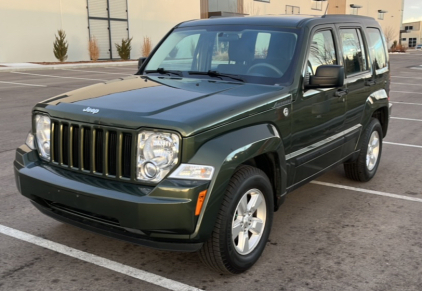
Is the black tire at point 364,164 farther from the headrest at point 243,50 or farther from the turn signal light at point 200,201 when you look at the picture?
the turn signal light at point 200,201

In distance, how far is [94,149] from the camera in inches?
131

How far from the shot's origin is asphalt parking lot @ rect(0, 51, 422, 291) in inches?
135

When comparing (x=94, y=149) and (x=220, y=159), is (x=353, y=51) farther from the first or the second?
(x=94, y=149)

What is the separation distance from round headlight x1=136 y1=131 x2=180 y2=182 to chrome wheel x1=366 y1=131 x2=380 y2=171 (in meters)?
3.38

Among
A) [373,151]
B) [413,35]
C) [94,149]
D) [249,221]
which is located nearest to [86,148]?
[94,149]

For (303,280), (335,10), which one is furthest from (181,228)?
(335,10)

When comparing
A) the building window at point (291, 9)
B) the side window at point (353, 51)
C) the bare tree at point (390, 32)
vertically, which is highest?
the building window at point (291, 9)

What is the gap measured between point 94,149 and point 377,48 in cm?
407

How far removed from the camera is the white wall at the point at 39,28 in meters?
26.8

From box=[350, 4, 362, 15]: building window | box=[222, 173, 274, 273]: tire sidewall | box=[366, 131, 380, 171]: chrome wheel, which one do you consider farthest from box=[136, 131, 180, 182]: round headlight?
box=[350, 4, 362, 15]: building window

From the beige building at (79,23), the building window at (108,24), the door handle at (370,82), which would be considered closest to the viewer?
the door handle at (370,82)

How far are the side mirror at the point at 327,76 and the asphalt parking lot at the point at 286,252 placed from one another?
1332 mm

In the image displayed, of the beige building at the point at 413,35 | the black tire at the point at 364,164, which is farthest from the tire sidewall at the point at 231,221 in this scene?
the beige building at the point at 413,35

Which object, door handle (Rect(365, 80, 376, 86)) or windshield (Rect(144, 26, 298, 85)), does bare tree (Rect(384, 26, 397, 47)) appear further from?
windshield (Rect(144, 26, 298, 85))
